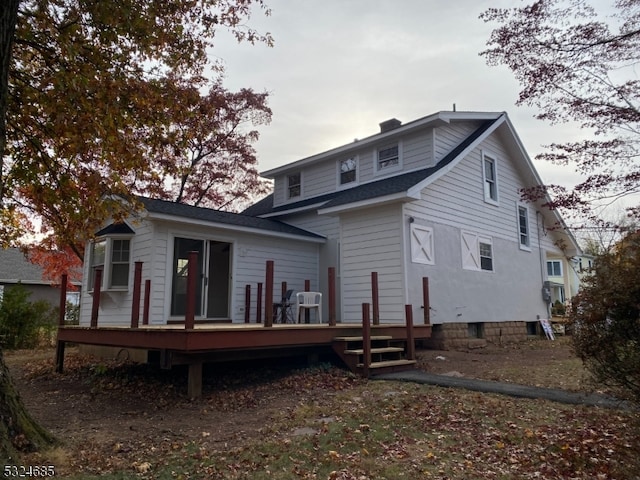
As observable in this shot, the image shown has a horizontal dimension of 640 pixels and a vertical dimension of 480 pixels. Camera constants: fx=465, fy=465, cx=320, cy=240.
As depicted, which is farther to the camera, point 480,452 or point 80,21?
point 80,21

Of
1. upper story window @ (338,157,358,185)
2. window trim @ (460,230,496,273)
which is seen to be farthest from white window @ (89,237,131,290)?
window trim @ (460,230,496,273)

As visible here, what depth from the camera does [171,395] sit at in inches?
278

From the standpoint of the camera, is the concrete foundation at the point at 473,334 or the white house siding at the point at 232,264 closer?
the white house siding at the point at 232,264

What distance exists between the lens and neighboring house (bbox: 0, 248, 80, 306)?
2462 centimetres

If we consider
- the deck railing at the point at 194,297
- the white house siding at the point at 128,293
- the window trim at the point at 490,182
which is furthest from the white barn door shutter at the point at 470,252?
the white house siding at the point at 128,293

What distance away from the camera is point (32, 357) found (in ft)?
38.7

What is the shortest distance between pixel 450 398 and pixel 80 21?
23.8 feet

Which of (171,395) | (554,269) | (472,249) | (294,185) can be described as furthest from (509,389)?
(554,269)

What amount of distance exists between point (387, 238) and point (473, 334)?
3.99 m

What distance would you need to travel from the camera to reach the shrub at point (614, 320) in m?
3.66

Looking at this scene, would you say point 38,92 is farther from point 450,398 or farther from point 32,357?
point 32,357

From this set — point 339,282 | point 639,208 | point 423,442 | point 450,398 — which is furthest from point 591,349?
point 339,282

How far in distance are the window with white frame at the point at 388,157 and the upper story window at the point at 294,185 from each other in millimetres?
3180

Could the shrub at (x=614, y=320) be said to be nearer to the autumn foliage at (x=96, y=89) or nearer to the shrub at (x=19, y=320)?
the autumn foliage at (x=96, y=89)
